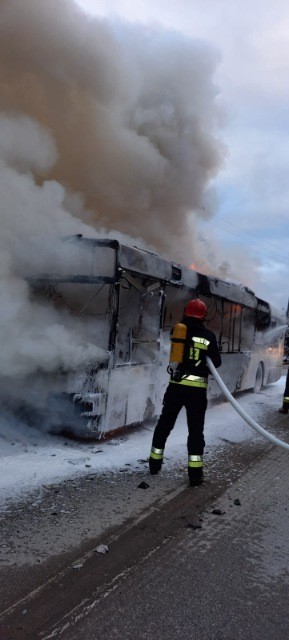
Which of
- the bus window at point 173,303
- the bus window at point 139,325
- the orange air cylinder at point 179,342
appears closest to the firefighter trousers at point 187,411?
the orange air cylinder at point 179,342

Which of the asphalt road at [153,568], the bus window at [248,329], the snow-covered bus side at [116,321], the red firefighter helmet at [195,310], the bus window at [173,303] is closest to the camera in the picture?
the asphalt road at [153,568]

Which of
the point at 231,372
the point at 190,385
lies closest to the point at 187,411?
the point at 190,385

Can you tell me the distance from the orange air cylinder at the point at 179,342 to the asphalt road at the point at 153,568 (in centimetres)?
113

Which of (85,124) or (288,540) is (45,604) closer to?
(288,540)

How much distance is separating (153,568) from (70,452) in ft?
Result: 7.39

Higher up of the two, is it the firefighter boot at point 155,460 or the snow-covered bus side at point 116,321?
the snow-covered bus side at point 116,321

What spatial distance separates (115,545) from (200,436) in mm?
1451

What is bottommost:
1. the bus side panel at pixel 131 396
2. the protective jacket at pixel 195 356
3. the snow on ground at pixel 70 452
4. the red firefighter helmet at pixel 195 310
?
the snow on ground at pixel 70 452

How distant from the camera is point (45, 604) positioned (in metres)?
2.26

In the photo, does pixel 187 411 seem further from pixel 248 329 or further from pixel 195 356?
pixel 248 329

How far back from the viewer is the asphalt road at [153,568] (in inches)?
84.3

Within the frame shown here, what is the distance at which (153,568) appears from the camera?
2.62m

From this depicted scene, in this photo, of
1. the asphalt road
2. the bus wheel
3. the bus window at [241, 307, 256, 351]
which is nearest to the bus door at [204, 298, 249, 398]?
the bus window at [241, 307, 256, 351]

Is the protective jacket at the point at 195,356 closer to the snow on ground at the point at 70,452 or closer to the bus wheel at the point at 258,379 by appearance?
the snow on ground at the point at 70,452
